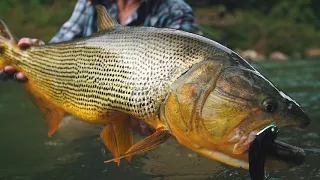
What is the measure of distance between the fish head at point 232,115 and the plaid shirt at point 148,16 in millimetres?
1677

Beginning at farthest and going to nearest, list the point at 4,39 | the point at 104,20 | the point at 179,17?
the point at 179,17, the point at 4,39, the point at 104,20

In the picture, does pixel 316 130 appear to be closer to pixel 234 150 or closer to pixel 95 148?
pixel 95 148

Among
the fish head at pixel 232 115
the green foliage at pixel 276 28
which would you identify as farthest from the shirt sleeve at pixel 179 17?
the green foliage at pixel 276 28

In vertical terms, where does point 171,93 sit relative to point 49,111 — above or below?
above

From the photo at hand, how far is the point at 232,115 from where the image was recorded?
158 centimetres

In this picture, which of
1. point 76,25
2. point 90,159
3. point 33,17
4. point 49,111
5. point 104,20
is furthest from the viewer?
point 33,17

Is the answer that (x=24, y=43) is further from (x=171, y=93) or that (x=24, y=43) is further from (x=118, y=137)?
(x=171, y=93)

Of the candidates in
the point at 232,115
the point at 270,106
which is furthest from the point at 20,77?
the point at 270,106

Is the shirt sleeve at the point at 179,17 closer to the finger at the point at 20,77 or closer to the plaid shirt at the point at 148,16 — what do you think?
the plaid shirt at the point at 148,16

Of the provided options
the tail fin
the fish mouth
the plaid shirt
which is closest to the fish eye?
the fish mouth

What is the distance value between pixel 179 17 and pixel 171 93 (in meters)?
1.72

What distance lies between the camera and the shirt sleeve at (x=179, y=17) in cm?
335

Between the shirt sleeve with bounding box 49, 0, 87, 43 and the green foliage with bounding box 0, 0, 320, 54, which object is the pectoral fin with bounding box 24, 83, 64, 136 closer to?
the shirt sleeve with bounding box 49, 0, 87, 43

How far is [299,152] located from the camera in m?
1.63
